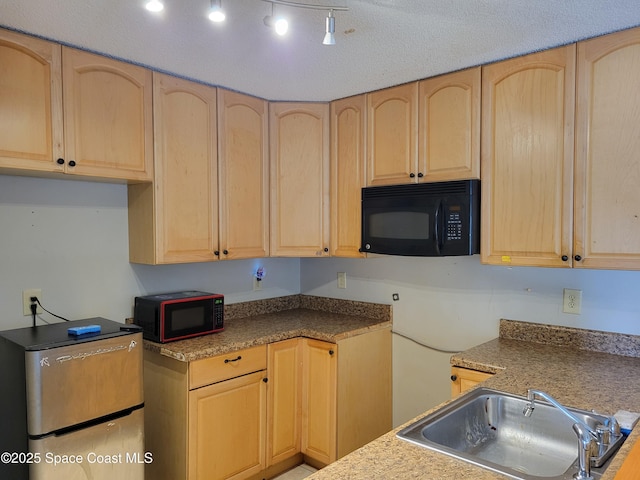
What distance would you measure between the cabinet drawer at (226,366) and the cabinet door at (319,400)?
0.31 metres

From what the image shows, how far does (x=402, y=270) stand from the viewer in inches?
112

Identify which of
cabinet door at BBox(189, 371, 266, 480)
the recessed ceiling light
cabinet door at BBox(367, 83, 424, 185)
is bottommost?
cabinet door at BBox(189, 371, 266, 480)

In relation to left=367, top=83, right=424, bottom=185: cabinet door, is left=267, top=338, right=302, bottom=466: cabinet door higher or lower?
lower

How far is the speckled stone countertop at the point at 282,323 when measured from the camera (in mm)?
2242

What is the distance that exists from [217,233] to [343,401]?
1.20 meters

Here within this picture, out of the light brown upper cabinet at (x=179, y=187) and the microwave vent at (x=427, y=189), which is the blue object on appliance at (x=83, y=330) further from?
the microwave vent at (x=427, y=189)

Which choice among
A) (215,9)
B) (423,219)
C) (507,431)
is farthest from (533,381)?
(215,9)

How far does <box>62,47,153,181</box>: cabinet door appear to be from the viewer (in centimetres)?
194

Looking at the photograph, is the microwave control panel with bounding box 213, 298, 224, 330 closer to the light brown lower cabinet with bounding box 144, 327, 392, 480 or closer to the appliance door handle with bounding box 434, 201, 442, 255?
the light brown lower cabinet with bounding box 144, 327, 392, 480

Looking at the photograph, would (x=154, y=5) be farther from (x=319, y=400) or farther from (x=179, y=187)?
(x=319, y=400)

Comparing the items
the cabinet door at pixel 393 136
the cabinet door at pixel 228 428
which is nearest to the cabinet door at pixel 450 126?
the cabinet door at pixel 393 136

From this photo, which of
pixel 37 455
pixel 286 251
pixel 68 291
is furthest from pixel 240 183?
pixel 37 455

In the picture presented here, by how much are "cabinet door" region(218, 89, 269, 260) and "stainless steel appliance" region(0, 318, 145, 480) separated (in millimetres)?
860

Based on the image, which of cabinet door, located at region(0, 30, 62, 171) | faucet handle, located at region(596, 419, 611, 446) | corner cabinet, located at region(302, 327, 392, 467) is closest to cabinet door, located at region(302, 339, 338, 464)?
corner cabinet, located at region(302, 327, 392, 467)
